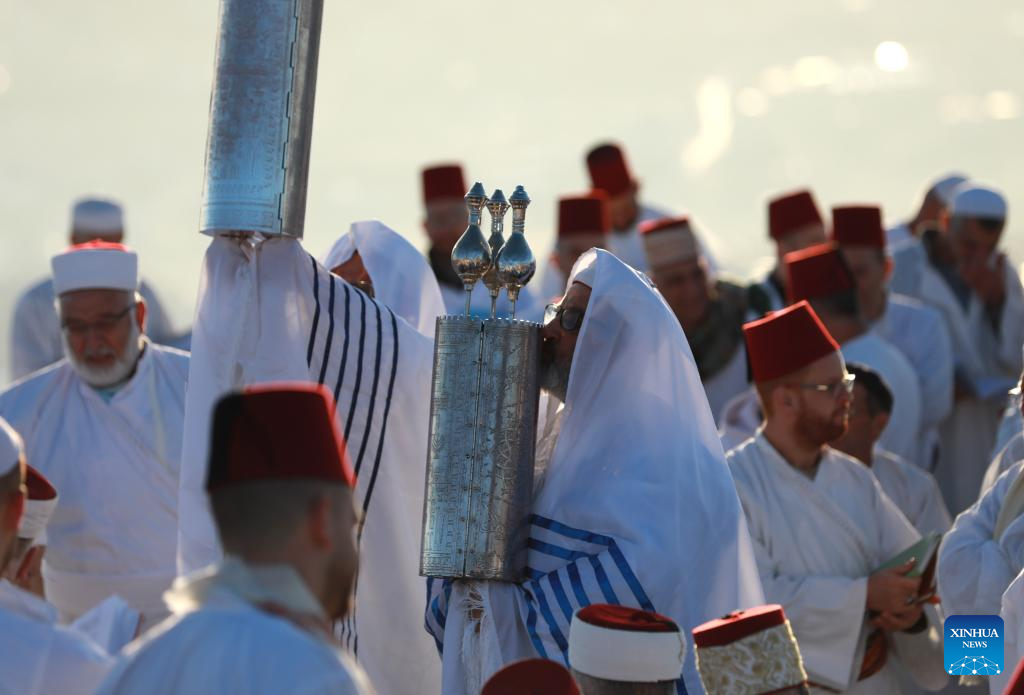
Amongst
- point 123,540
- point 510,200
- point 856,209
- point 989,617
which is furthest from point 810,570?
point 856,209

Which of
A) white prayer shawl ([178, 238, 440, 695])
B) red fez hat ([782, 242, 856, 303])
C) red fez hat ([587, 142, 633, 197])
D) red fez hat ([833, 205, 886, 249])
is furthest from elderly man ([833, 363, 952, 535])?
red fez hat ([587, 142, 633, 197])

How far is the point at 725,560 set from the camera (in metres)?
5.33

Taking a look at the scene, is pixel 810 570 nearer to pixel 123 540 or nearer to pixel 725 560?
pixel 725 560

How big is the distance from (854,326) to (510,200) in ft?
11.9

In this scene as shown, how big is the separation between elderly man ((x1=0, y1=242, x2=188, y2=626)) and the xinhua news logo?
10.5 feet

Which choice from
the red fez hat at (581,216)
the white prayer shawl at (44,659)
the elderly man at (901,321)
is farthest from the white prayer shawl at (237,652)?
the red fez hat at (581,216)

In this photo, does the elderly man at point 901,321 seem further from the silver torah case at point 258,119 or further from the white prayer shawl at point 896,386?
the silver torah case at point 258,119

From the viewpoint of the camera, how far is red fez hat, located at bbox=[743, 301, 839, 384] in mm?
6695

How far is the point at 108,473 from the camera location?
7797 millimetres

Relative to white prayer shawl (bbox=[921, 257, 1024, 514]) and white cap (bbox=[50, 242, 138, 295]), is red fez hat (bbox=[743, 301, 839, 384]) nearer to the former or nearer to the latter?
white cap (bbox=[50, 242, 138, 295])

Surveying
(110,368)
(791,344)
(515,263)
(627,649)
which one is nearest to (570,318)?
(515,263)

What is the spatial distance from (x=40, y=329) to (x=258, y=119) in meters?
5.50

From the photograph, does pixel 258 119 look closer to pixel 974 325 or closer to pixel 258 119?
pixel 258 119

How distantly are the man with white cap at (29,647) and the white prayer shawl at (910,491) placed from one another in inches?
174
